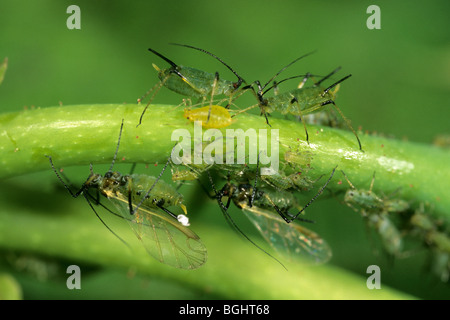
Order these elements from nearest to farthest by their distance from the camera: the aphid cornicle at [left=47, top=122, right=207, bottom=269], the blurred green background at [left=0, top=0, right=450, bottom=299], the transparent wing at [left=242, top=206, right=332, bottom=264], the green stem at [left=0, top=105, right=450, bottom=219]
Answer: the green stem at [left=0, top=105, right=450, bottom=219] < the aphid cornicle at [left=47, top=122, right=207, bottom=269] < the transparent wing at [left=242, top=206, right=332, bottom=264] < the blurred green background at [left=0, top=0, right=450, bottom=299]

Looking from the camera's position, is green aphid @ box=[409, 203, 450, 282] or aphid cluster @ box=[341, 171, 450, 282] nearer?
aphid cluster @ box=[341, 171, 450, 282]

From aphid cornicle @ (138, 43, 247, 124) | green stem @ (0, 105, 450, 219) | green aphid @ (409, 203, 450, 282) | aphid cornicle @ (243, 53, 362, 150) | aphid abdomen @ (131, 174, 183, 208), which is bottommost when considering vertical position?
green aphid @ (409, 203, 450, 282)

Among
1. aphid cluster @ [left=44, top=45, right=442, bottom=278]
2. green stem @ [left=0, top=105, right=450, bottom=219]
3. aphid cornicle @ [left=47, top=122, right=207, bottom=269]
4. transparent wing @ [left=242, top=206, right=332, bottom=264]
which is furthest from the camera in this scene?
transparent wing @ [left=242, top=206, right=332, bottom=264]

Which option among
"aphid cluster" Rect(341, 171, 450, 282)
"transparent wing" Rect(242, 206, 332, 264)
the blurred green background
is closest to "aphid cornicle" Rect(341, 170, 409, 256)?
"aphid cluster" Rect(341, 171, 450, 282)

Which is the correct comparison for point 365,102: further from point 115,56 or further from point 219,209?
point 115,56

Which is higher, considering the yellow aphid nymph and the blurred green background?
the blurred green background

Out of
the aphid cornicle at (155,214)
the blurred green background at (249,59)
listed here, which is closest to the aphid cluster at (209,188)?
the aphid cornicle at (155,214)

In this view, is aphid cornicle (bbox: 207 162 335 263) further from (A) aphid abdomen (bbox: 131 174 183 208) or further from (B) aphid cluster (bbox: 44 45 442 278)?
(A) aphid abdomen (bbox: 131 174 183 208)
